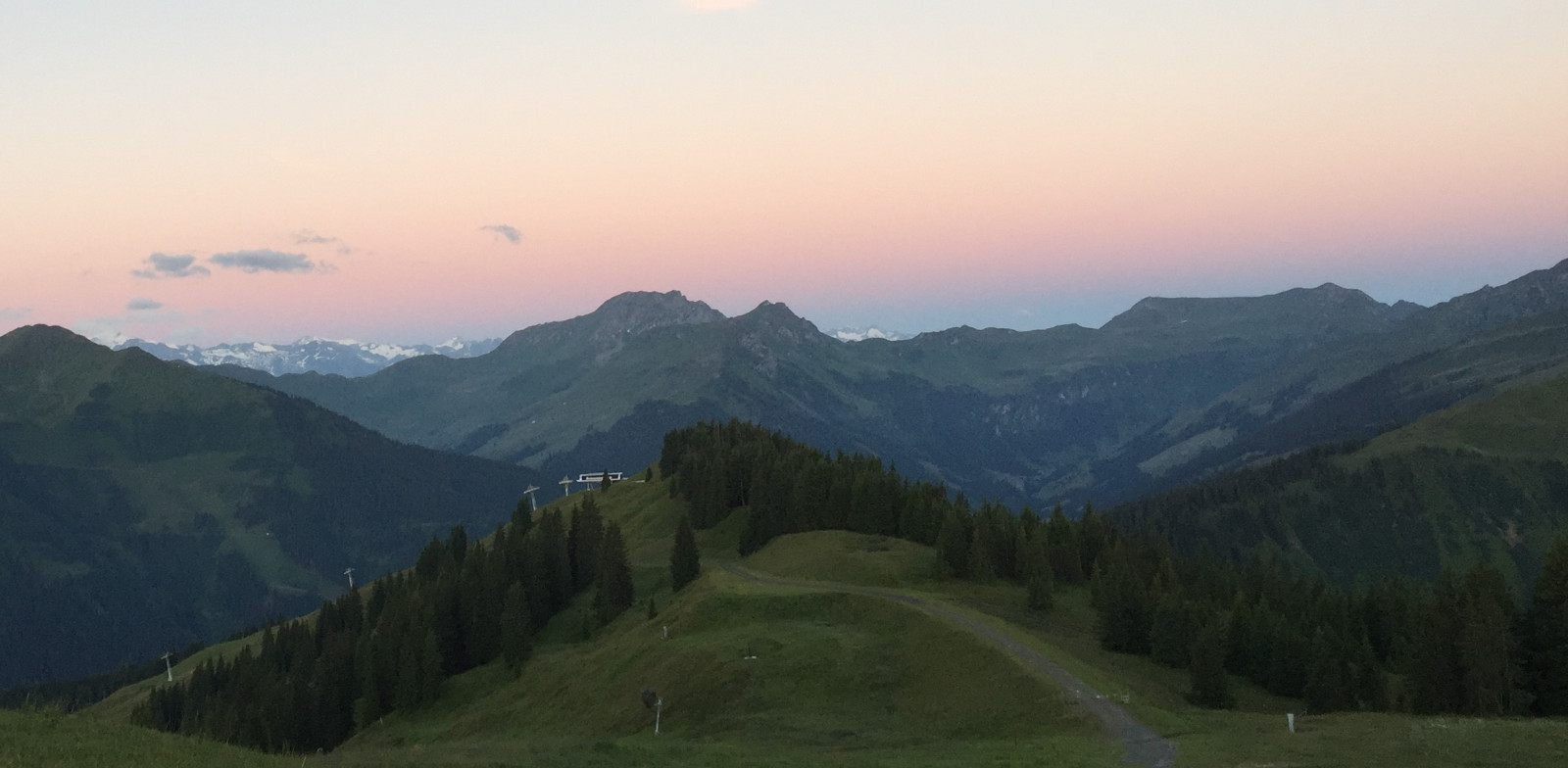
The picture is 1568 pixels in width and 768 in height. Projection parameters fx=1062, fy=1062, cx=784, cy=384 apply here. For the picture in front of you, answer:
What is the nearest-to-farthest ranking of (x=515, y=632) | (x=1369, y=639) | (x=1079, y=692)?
(x=1079, y=692) → (x=1369, y=639) → (x=515, y=632)

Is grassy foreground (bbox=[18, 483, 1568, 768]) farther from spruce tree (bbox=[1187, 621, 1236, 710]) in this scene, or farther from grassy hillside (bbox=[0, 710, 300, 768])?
spruce tree (bbox=[1187, 621, 1236, 710])

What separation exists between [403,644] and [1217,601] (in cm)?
10280

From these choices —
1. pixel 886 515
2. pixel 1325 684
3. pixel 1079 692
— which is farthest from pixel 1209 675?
pixel 886 515

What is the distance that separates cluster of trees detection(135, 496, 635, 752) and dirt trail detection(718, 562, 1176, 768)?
150 feet

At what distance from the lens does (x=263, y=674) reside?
6358 inches

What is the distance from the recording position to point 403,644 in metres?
131

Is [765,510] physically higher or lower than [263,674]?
higher

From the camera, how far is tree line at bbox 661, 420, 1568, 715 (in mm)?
80312

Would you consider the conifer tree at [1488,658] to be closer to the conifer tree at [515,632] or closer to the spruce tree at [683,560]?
the spruce tree at [683,560]

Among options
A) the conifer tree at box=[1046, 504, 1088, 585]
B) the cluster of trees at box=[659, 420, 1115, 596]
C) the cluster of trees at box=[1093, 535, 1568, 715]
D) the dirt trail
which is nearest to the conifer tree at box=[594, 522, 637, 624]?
the cluster of trees at box=[659, 420, 1115, 596]

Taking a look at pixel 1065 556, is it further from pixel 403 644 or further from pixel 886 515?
pixel 403 644

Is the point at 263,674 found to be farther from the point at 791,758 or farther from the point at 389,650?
the point at 791,758

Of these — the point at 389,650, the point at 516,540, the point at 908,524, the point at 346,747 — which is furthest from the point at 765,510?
the point at 346,747

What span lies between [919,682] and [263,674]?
122717 millimetres
